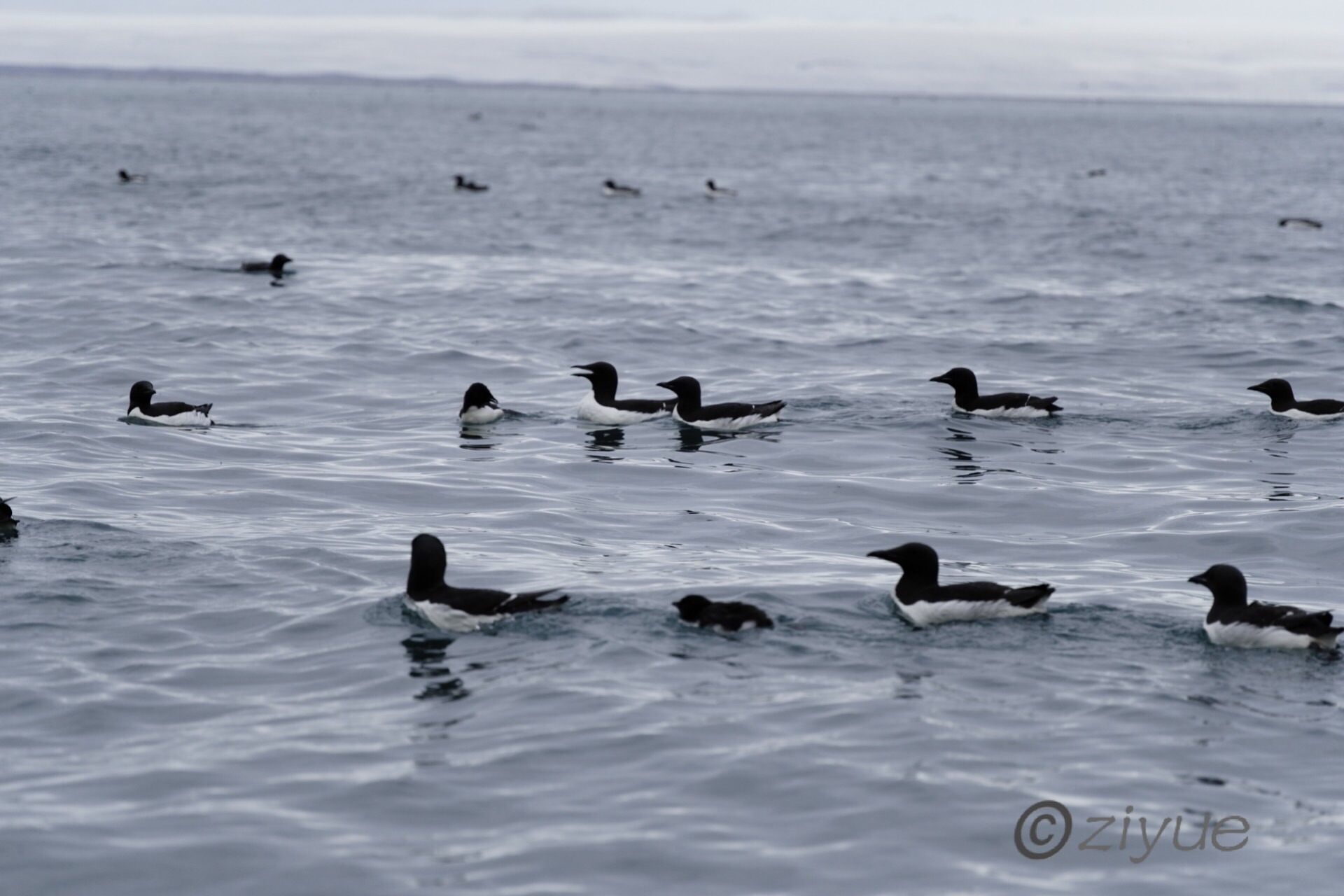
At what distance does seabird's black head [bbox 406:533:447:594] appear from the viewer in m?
12.0

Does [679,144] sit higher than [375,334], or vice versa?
[679,144]

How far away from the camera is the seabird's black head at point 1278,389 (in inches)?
809

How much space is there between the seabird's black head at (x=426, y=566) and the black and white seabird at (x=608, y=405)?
8.55m

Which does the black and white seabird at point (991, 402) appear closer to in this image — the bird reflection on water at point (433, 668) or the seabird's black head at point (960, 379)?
the seabird's black head at point (960, 379)

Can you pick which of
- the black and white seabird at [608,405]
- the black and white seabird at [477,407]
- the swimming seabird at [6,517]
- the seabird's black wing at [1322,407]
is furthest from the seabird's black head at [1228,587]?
the black and white seabird at [477,407]

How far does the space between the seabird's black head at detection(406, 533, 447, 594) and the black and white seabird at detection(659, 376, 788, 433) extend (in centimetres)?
→ 816

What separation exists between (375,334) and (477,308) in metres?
3.74

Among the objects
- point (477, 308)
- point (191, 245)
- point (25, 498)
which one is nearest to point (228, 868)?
point (25, 498)

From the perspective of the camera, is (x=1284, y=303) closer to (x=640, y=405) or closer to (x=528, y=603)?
(x=640, y=405)

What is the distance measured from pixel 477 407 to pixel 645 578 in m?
7.51

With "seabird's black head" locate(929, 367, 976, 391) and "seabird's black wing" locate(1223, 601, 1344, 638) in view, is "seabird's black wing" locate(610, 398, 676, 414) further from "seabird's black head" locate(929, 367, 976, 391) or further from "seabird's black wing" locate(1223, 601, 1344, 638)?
"seabird's black wing" locate(1223, 601, 1344, 638)

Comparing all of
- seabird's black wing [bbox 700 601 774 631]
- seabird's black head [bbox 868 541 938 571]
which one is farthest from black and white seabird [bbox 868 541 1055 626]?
seabird's black wing [bbox 700 601 774 631]

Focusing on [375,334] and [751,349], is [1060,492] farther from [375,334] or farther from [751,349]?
[375,334]

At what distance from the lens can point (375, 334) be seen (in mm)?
27359
